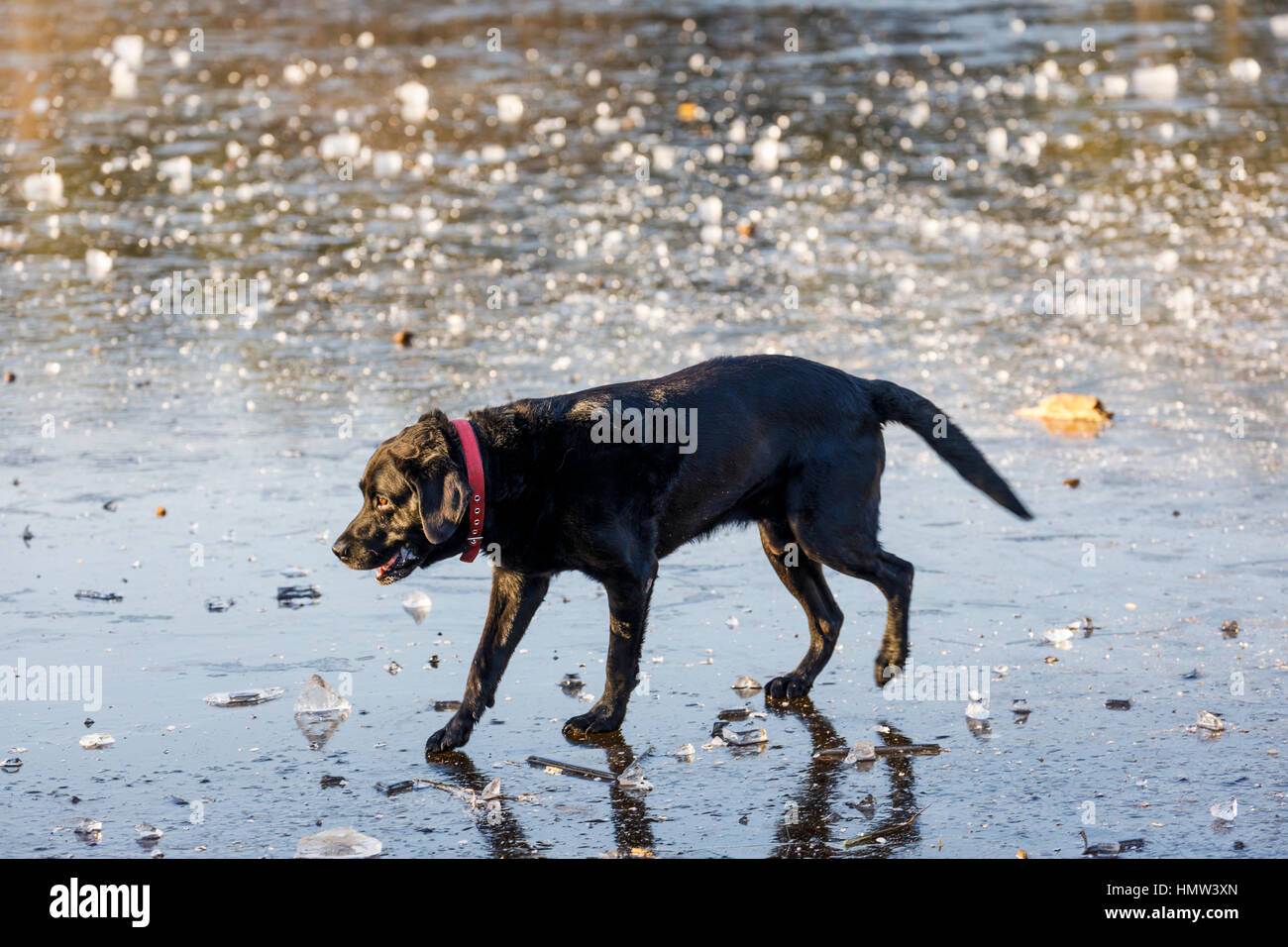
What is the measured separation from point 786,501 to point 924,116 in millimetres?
11334

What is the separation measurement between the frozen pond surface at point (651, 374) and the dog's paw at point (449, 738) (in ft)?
0.17

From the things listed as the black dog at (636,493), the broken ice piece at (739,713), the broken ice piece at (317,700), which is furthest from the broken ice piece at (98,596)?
the broken ice piece at (739,713)

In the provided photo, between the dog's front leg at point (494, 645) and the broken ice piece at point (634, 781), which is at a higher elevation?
the dog's front leg at point (494, 645)

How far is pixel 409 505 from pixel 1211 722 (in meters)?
2.56

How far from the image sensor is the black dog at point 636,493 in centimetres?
555

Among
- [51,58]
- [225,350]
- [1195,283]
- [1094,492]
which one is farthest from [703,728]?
[51,58]

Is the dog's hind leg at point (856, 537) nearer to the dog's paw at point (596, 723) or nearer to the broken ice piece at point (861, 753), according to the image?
the broken ice piece at point (861, 753)

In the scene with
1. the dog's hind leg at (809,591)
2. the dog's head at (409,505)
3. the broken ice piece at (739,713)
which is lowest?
the broken ice piece at (739,713)

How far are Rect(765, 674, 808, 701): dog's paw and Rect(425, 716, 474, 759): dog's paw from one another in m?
1.04

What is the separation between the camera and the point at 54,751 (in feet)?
17.7

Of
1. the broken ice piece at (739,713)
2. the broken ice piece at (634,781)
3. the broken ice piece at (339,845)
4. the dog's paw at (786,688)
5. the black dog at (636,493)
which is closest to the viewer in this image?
the broken ice piece at (339,845)

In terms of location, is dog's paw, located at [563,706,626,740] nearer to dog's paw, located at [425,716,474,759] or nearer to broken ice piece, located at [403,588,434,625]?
dog's paw, located at [425,716,474,759]
